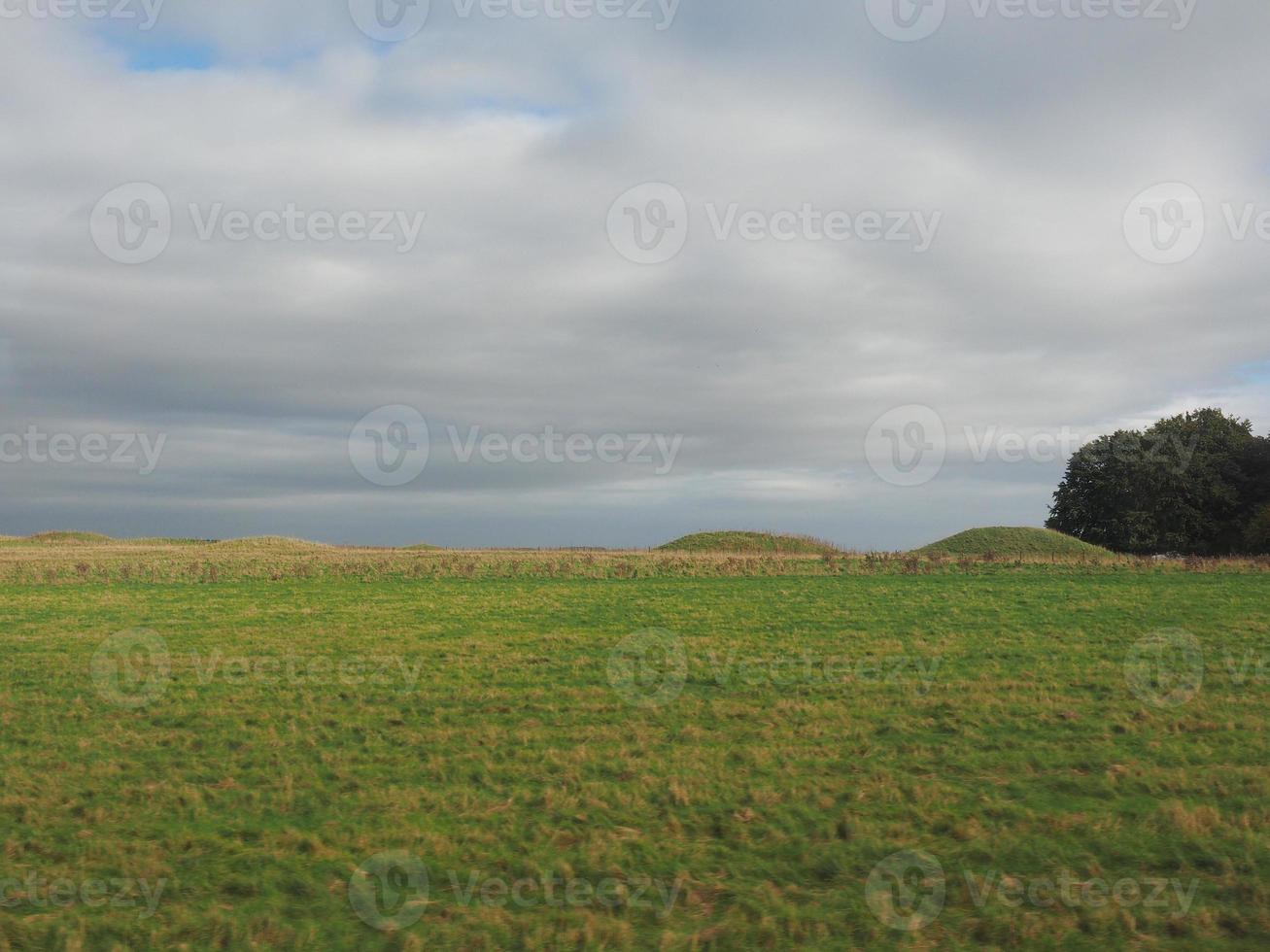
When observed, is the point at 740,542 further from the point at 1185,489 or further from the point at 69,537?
the point at 69,537

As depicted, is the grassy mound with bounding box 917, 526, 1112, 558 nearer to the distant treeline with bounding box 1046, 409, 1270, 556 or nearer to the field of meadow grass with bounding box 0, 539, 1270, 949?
the distant treeline with bounding box 1046, 409, 1270, 556

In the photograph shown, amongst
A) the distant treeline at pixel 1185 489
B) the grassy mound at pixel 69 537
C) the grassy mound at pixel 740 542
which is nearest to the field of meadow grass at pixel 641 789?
the grassy mound at pixel 740 542

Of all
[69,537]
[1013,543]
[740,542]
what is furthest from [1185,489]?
[69,537]

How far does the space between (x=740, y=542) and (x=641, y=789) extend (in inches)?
2598

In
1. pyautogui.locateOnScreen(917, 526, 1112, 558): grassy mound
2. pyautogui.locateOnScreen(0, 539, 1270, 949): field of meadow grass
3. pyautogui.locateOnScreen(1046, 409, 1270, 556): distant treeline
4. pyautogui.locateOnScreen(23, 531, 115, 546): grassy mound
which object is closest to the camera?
pyautogui.locateOnScreen(0, 539, 1270, 949): field of meadow grass

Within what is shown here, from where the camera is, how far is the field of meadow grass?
23.4 feet

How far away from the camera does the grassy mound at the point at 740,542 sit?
72375 mm

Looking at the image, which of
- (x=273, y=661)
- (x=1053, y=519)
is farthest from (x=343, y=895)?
(x=1053, y=519)

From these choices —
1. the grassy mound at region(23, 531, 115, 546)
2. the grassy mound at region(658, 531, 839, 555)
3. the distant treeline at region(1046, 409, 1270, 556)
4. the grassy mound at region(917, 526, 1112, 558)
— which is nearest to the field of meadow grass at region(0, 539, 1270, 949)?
the grassy mound at region(917, 526, 1112, 558)

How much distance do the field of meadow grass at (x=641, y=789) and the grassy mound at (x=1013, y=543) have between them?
4282 centimetres

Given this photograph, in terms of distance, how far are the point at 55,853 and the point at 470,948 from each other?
4764 millimetres

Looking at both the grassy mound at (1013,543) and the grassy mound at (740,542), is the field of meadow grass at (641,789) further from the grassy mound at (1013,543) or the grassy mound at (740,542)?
the grassy mound at (740,542)

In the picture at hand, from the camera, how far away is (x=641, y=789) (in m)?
10.0

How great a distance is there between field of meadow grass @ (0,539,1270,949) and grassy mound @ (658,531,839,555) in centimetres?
4981
